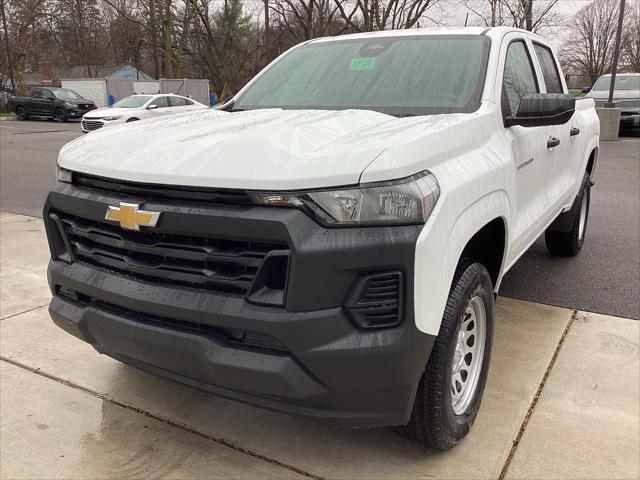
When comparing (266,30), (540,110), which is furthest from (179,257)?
(266,30)

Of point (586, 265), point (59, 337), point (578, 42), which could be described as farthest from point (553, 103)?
point (578, 42)

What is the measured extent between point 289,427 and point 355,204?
1.35 m

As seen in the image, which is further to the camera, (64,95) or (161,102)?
(64,95)

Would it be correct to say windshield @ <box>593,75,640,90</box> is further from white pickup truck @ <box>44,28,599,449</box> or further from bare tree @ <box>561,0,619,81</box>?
bare tree @ <box>561,0,619,81</box>

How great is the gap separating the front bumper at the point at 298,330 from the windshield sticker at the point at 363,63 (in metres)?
1.78

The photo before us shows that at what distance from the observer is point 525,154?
3305 millimetres

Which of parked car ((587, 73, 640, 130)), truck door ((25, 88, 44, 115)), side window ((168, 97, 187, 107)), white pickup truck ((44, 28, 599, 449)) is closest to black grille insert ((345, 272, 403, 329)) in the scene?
white pickup truck ((44, 28, 599, 449))

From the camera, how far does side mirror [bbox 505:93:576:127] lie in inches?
117

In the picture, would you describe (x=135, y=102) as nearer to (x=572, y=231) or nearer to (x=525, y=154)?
(x=572, y=231)

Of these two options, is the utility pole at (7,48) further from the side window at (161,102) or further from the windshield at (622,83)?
the windshield at (622,83)

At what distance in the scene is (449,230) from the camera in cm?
223

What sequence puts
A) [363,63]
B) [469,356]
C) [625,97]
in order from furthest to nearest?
[625,97], [363,63], [469,356]

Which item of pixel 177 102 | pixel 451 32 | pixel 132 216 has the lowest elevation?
pixel 177 102

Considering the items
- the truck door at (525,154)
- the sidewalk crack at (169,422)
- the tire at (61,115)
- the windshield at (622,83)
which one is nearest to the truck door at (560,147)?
the truck door at (525,154)
